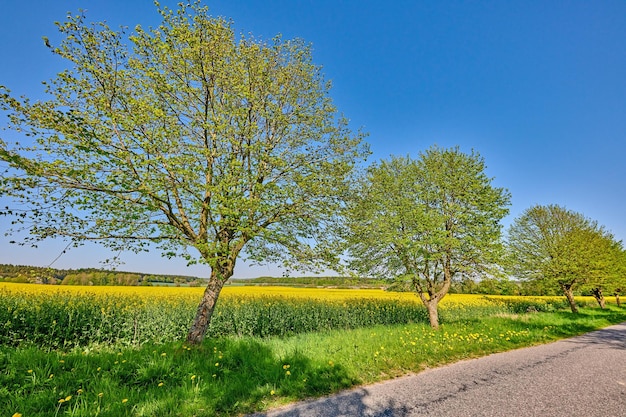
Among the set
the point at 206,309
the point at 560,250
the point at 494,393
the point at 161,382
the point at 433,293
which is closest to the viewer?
the point at 161,382

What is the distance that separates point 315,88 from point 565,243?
96.9ft

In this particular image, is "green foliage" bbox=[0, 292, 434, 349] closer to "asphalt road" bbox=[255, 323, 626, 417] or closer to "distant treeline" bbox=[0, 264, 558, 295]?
"distant treeline" bbox=[0, 264, 558, 295]

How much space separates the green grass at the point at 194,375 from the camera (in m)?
4.43

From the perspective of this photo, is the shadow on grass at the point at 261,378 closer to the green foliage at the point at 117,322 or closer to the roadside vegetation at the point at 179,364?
the roadside vegetation at the point at 179,364

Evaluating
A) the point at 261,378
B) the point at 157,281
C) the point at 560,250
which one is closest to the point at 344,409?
the point at 261,378

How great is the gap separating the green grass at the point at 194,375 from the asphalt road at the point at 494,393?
1.86ft

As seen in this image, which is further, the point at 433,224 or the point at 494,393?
the point at 433,224

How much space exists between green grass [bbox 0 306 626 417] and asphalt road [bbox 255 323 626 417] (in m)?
0.57

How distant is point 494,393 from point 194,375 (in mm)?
5888

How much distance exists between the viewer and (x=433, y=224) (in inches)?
501

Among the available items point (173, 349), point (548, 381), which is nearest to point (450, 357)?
point (548, 381)

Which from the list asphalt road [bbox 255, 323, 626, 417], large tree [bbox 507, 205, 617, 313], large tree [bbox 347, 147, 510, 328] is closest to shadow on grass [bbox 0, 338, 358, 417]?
asphalt road [bbox 255, 323, 626, 417]

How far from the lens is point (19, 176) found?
5.62 m

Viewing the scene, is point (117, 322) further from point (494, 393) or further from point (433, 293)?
point (433, 293)
